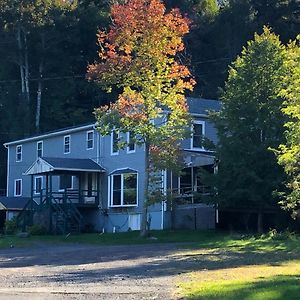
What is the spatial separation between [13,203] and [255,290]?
3947cm

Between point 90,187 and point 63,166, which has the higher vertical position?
point 63,166

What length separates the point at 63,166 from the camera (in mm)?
46062

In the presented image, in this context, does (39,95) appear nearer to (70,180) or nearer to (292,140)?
(70,180)

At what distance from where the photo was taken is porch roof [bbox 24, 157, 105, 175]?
150 ft

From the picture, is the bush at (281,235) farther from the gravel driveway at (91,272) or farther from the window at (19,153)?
the window at (19,153)

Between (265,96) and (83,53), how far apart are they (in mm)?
36176

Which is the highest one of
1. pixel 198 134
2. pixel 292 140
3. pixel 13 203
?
pixel 198 134

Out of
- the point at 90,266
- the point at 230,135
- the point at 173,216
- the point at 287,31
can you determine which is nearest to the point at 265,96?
the point at 230,135

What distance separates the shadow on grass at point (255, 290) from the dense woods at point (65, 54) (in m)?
47.9

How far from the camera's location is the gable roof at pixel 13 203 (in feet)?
171

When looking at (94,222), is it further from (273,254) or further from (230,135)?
(273,254)

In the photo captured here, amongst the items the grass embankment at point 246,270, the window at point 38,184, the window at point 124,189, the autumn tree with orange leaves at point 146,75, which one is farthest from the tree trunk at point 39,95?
the grass embankment at point 246,270

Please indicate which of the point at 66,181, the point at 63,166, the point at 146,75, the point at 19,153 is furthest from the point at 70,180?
the point at 146,75

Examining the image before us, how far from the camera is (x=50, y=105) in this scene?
67.1 meters
